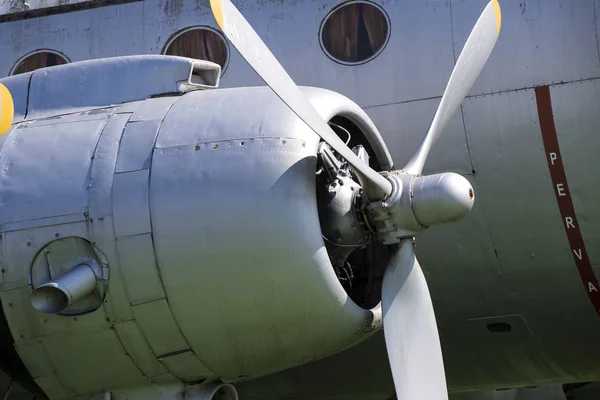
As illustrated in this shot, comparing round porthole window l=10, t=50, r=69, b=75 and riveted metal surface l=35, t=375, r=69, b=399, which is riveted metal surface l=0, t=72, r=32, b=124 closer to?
round porthole window l=10, t=50, r=69, b=75

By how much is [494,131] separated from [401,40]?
122 cm

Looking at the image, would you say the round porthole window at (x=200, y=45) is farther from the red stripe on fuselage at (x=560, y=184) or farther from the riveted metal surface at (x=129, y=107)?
the red stripe on fuselage at (x=560, y=184)

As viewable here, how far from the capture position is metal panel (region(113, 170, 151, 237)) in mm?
7914

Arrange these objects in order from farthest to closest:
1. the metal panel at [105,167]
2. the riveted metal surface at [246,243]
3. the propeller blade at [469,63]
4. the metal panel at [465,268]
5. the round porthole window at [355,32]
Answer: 1. the round porthole window at [355,32]
2. the metal panel at [465,268]
3. the propeller blade at [469,63]
4. the metal panel at [105,167]
5. the riveted metal surface at [246,243]

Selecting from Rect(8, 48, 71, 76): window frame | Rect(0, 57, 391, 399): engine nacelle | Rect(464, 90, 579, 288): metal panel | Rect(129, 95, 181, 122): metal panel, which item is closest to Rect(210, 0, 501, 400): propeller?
Rect(0, 57, 391, 399): engine nacelle

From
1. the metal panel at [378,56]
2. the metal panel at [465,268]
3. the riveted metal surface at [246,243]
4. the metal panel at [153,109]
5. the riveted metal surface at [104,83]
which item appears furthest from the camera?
the metal panel at [378,56]

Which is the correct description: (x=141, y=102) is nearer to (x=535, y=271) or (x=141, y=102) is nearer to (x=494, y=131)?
(x=494, y=131)

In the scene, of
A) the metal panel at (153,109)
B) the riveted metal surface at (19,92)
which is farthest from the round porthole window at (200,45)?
the metal panel at (153,109)

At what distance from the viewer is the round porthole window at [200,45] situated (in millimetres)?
10617

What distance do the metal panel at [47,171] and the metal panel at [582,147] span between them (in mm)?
3909

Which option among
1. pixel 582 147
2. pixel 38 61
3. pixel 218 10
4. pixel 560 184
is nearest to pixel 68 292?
pixel 218 10

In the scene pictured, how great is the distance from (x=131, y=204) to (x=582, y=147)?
3.93m

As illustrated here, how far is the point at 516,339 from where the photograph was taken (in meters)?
9.98

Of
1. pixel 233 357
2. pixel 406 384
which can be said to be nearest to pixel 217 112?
pixel 233 357
